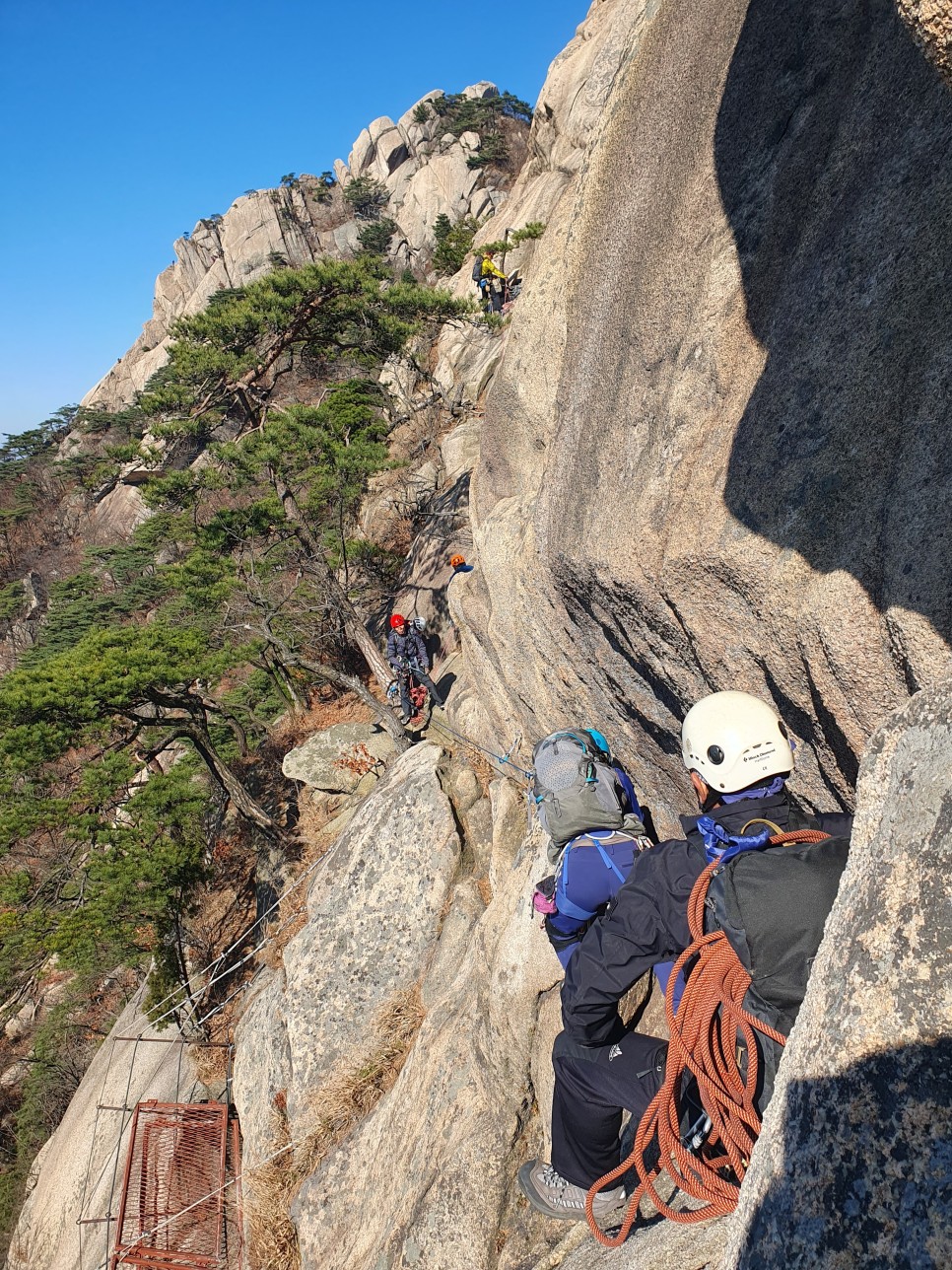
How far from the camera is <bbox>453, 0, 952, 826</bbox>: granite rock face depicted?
271 centimetres

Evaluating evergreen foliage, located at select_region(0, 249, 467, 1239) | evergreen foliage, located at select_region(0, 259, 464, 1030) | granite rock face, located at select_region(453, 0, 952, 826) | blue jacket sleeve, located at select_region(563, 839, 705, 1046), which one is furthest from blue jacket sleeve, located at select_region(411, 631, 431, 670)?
blue jacket sleeve, located at select_region(563, 839, 705, 1046)

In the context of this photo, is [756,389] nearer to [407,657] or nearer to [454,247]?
[407,657]

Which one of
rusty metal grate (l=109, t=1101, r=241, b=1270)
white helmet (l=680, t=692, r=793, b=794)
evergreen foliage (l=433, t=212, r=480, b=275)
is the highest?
evergreen foliage (l=433, t=212, r=480, b=275)

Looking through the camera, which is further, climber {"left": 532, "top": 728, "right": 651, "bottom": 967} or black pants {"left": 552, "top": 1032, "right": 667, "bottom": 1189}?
climber {"left": 532, "top": 728, "right": 651, "bottom": 967}

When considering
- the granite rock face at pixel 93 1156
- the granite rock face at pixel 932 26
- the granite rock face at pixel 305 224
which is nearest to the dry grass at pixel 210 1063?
the granite rock face at pixel 93 1156

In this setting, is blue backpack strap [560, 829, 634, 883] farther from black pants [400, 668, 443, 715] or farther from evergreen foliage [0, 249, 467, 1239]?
black pants [400, 668, 443, 715]

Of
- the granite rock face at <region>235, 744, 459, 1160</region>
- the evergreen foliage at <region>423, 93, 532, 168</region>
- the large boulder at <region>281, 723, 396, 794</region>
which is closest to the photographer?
the granite rock face at <region>235, 744, 459, 1160</region>

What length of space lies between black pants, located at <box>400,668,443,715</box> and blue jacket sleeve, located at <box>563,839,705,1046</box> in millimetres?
8953

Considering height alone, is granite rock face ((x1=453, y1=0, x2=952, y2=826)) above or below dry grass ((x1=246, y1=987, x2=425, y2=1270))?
above

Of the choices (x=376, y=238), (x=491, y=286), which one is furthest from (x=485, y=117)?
(x=491, y=286)

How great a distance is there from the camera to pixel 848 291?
3002 mm

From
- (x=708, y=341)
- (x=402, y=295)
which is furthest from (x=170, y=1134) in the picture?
(x=402, y=295)

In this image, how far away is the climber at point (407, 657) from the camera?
1183 centimetres

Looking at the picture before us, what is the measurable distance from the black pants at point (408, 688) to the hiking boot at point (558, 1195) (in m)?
8.03
